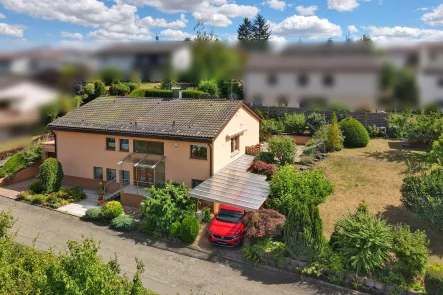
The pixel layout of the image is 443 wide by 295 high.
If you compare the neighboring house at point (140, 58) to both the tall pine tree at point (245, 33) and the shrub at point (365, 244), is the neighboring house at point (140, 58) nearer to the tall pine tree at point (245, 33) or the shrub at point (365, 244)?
the tall pine tree at point (245, 33)

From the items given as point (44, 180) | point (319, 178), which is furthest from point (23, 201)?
point (319, 178)

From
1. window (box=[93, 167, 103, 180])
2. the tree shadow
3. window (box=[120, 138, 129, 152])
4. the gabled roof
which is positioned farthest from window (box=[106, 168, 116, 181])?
the tree shadow

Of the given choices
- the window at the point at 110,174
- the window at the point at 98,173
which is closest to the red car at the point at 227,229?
the window at the point at 110,174

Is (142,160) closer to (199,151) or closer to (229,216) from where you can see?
(199,151)

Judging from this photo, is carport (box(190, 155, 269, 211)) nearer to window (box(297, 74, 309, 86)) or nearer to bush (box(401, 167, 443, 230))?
bush (box(401, 167, 443, 230))

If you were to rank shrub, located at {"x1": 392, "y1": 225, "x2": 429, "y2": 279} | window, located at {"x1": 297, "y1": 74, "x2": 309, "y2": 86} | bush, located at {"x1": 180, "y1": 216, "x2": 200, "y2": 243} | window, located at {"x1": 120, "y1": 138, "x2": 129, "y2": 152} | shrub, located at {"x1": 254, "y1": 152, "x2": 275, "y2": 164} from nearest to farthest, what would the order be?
1. window, located at {"x1": 297, "y1": 74, "x2": 309, "y2": 86}
2. shrub, located at {"x1": 392, "y1": 225, "x2": 429, "y2": 279}
3. bush, located at {"x1": 180, "y1": 216, "x2": 200, "y2": 243}
4. window, located at {"x1": 120, "y1": 138, "x2": 129, "y2": 152}
5. shrub, located at {"x1": 254, "y1": 152, "x2": 275, "y2": 164}
